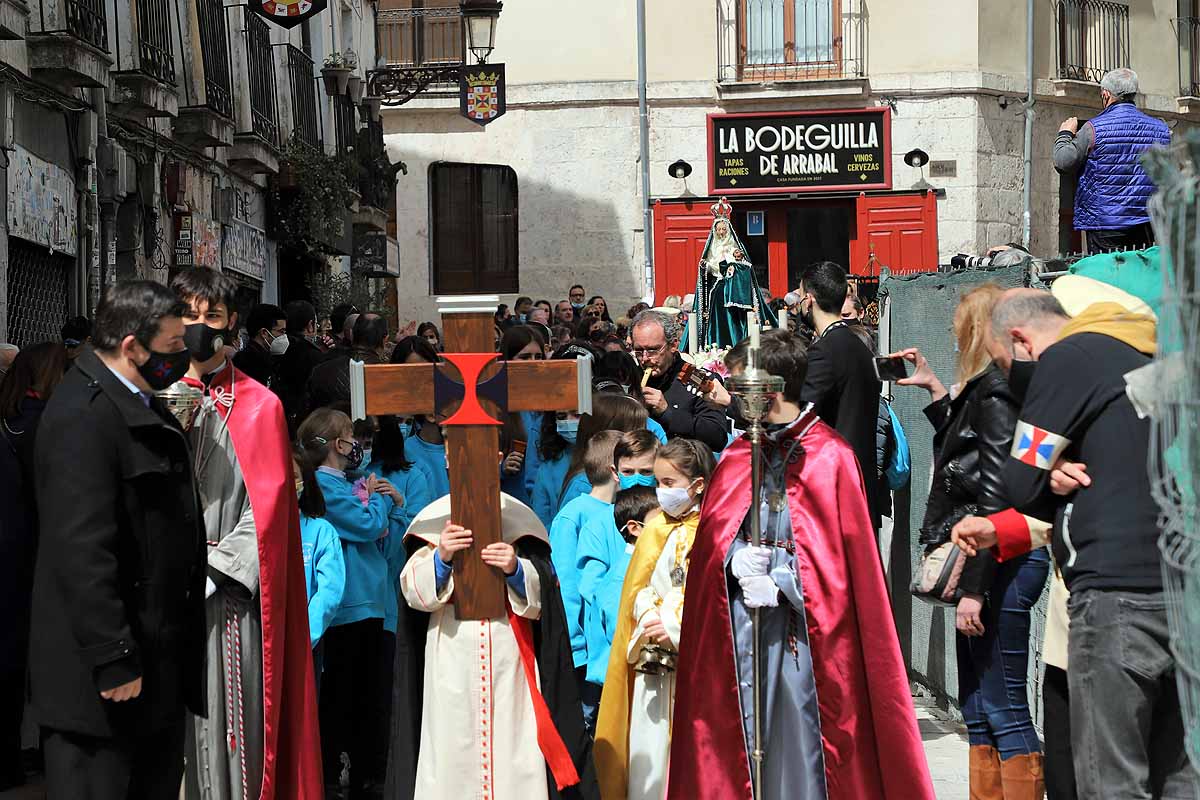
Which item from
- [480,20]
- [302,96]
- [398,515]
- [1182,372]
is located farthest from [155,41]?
[1182,372]

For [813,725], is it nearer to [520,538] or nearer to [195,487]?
[520,538]

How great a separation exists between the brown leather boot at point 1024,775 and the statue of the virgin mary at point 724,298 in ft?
23.7

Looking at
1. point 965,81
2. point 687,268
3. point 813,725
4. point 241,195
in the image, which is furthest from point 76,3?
point 965,81

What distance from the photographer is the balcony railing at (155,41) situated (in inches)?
523

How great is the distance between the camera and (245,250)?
17609mm

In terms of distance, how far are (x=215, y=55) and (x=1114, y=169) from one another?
30.7ft

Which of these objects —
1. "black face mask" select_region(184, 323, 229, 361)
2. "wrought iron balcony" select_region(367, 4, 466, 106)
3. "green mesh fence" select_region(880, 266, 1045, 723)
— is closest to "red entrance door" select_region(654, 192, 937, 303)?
"wrought iron balcony" select_region(367, 4, 466, 106)

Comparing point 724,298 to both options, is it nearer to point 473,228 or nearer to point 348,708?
point 348,708

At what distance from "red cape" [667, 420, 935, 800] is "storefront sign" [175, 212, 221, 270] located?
10309mm

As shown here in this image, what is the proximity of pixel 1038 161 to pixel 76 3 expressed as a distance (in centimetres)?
1793

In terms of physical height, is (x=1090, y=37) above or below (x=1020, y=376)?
above

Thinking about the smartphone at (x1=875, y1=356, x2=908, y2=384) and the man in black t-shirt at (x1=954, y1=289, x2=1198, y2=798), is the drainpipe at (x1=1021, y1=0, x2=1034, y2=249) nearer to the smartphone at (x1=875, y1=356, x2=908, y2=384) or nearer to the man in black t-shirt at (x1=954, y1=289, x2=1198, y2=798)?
the smartphone at (x1=875, y1=356, x2=908, y2=384)

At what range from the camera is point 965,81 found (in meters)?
25.2

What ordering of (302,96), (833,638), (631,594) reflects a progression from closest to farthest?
(833,638) → (631,594) → (302,96)
